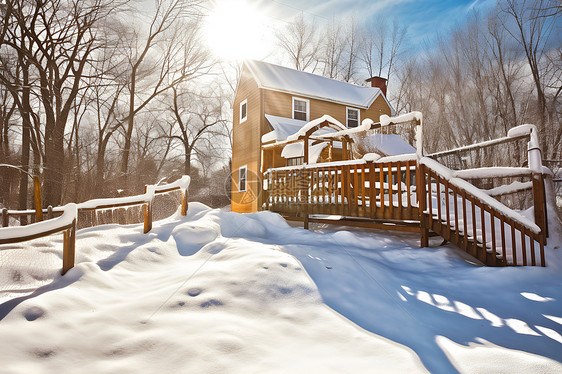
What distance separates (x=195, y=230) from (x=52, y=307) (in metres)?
3.00

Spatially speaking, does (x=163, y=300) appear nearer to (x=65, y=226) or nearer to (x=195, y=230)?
(x=65, y=226)

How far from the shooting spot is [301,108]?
17.0m

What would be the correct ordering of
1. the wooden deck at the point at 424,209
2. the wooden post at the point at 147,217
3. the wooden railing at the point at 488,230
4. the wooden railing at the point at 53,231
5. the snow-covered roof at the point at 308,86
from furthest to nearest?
the snow-covered roof at the point at 308,86 < the wooden post at the point at 147,217 < the wooden deck at the point at 424,209 < the wooden railing at the point at 488,230 < the wooden railing at the point at 53,231

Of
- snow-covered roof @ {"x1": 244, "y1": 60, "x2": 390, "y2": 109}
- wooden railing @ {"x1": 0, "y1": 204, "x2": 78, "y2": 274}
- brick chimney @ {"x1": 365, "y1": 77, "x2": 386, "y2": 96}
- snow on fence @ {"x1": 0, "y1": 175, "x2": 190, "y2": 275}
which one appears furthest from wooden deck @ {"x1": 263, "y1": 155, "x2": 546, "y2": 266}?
brick chimney @ {"x1": 365, "y1": 77, "x2": 386, "y2": 96}

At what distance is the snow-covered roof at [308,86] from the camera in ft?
53.7

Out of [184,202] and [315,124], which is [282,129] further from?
[184,202]

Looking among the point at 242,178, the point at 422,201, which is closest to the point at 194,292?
the point at 422,201

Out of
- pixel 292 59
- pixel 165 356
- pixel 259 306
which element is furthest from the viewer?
pixel 292 59

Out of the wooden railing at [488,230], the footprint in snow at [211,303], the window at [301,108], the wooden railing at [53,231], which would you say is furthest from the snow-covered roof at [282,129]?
the footprint in snow at [211,303]

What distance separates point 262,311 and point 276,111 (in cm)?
1421

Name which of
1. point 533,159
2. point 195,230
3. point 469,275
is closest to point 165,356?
point 195,230

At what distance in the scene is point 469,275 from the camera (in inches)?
178

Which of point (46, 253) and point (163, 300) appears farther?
point (46, 253)

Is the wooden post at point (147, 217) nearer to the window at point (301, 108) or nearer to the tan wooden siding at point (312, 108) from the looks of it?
the tan wooden siding at point (312, 108)
